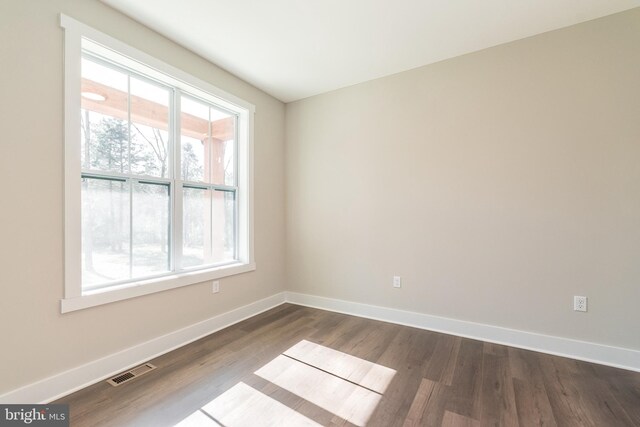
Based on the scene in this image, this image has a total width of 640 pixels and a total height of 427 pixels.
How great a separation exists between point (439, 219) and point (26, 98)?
10.9ft

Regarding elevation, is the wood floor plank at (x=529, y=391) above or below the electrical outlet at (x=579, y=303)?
below

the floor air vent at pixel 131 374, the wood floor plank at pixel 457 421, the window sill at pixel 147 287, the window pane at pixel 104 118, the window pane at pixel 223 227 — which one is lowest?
the floor air vent at pixel 131 374

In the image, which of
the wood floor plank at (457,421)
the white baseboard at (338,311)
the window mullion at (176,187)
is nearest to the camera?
the wood floor plank at (457,421)

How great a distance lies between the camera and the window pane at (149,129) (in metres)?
2.31

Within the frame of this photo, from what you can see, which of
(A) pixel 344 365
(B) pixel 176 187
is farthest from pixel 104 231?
(A) pixel 344 365

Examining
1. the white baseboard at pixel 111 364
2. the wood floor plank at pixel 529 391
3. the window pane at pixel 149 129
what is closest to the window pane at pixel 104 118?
the window pane at pixel 149 129

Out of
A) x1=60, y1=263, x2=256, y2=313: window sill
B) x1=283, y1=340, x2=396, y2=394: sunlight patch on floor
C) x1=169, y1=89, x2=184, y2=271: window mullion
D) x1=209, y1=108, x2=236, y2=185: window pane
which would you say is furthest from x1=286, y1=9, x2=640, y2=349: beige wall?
x1=169, y1=89, x2=184, y2=271: window mullion

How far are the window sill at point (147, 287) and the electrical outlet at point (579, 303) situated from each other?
10.2 ft

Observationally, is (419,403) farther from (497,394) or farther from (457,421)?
(497,394)

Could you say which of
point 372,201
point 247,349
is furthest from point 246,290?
point 372,201

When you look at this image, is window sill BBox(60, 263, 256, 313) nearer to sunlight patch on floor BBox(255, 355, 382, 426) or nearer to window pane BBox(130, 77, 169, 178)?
window pane BBox(130, 77, 169, 178)

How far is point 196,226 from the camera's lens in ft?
9.20

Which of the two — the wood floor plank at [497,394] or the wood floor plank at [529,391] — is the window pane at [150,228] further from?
the wood floor plank at [529,391]

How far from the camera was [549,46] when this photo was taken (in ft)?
7.72
